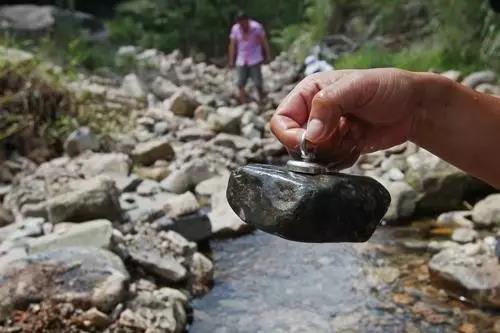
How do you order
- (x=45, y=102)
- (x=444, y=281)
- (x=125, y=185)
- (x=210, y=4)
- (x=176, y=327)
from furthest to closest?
1. (x=210, y=4)
2. (x=45, y=102)
3. (x=125, y=185)
4. (x=444, y=281)
5. (x=176, y=327)

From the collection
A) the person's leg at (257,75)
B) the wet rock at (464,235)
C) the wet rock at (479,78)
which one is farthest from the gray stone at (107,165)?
the wet rock at (479,78)

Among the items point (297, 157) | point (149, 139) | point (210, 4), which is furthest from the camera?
point (210, 4)

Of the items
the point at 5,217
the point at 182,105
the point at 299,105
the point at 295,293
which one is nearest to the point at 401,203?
the point at 295,293

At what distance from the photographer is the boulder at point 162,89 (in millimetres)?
10805

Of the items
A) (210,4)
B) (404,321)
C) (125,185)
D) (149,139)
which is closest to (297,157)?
(404,321)

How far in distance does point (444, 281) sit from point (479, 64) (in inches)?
226

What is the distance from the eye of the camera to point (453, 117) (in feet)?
5.17

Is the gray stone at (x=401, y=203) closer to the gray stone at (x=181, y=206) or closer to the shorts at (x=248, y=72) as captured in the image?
the gray stone at (x=181, y=206)

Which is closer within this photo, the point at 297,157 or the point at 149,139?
the point at 297,157

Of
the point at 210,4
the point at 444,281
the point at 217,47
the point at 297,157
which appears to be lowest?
the point at 217,47

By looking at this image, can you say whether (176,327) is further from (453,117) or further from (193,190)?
(193,190)

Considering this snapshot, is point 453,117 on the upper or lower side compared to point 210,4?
upper

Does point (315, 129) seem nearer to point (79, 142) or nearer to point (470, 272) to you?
point (470, 272)

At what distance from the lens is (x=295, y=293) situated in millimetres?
4152
